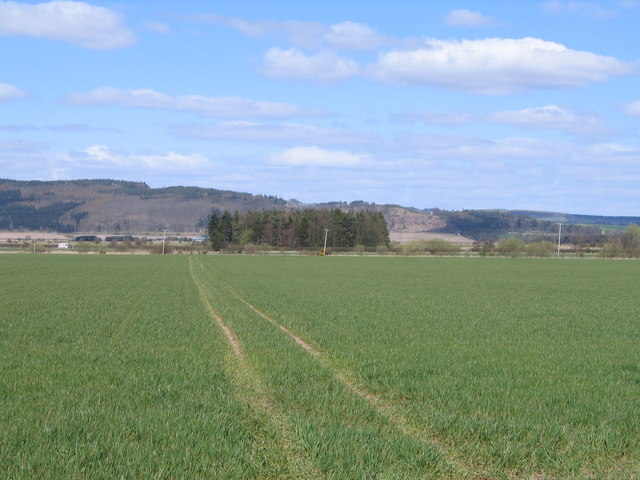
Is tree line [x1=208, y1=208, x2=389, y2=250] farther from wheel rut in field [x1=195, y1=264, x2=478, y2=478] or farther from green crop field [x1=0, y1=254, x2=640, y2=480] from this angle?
wheel rut in field [x1=195, y1=264, x2=478, y2=478]

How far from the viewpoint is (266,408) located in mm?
10570

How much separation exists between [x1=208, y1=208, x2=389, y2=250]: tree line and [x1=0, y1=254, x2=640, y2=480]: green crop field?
471ft

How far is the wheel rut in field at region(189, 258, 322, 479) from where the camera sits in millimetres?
7871

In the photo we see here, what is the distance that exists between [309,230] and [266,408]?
158 m

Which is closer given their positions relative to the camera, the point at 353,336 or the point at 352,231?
the point at 353,336

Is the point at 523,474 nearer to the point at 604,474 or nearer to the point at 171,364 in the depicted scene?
the point at 604,474

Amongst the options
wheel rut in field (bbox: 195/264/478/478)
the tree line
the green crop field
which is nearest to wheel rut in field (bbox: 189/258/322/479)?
the green crop field

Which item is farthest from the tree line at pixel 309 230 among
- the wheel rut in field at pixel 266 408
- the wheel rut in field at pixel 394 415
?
the wheel rut in field at pixel 394 415

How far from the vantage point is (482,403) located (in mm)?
10750

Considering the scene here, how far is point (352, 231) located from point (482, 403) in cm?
15991

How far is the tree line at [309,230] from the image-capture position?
552 feet

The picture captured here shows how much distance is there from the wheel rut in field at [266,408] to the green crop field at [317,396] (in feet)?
0.13

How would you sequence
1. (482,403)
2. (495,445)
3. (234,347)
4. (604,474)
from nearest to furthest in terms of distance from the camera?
(604,474) < (495,445) < (482,403) < (234,347)

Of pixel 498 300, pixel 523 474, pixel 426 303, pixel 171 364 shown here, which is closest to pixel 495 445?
pixel 523 474
